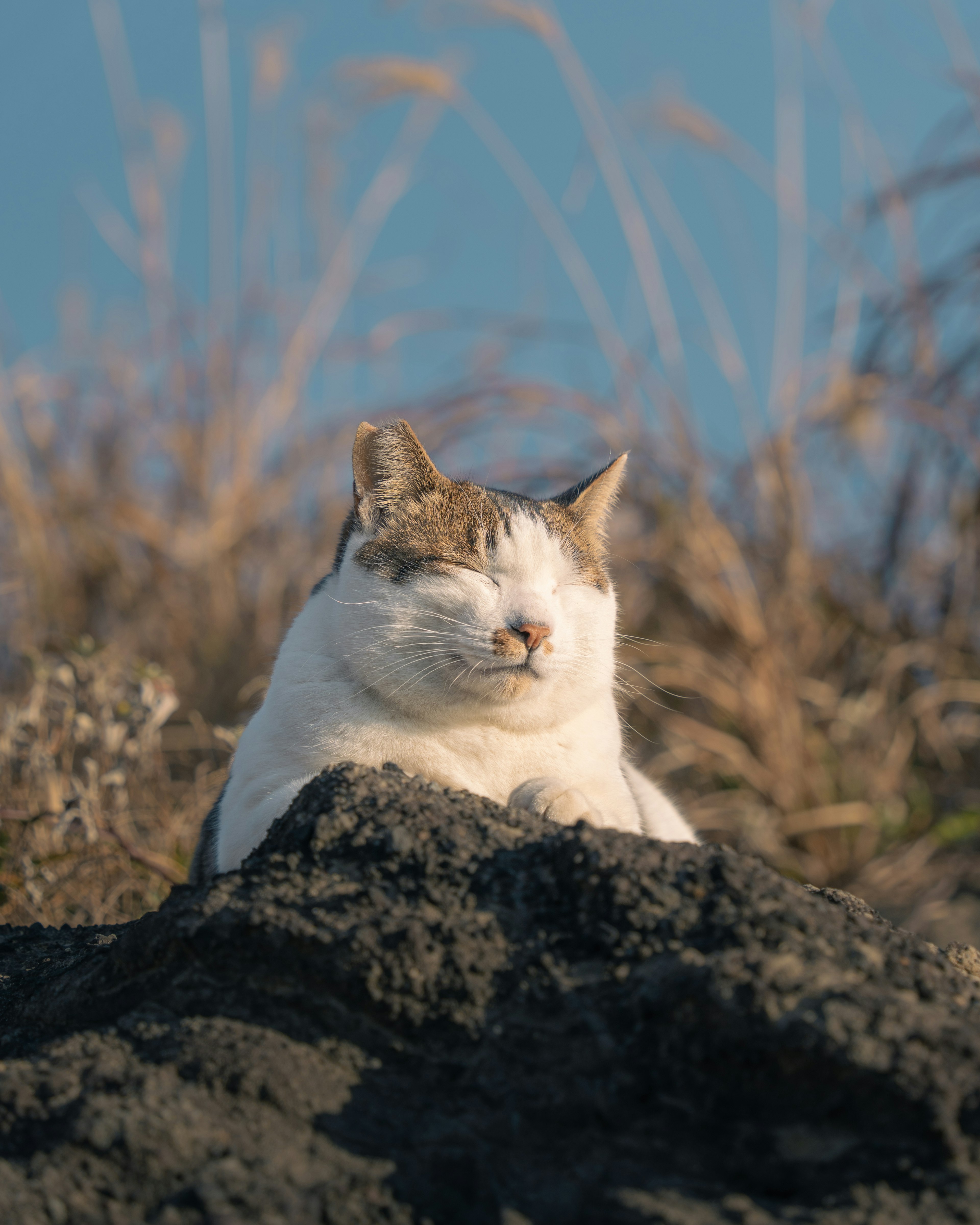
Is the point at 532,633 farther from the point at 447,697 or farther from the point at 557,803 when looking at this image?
the point at 557,803

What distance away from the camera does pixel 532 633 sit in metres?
1.67

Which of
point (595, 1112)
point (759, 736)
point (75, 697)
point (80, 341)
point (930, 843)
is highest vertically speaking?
point (80, 341)

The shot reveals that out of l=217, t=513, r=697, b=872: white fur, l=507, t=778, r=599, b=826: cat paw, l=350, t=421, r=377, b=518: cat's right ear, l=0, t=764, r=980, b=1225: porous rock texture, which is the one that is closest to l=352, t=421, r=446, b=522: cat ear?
l=350, t=421, r=377, b=518: cat's right ear

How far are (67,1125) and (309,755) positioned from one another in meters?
0.76

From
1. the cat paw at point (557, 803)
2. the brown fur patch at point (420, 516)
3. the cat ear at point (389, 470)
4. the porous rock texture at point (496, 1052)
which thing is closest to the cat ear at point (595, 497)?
the brown fur patch at point (420, 516)

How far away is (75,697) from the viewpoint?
9.46ft

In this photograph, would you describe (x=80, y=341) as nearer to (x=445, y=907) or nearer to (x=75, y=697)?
(x=75, y=697)

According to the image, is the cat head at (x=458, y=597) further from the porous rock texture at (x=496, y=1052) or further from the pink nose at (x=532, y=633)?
the porous rock texture at (x=496, y=1052)

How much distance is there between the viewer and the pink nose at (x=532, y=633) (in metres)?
1.67

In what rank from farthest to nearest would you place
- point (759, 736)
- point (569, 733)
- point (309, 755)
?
point (759, 736) → point (569, 733) → point (309, 755)

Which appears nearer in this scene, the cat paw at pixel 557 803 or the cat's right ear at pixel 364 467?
the cat paw at pixel 557 803

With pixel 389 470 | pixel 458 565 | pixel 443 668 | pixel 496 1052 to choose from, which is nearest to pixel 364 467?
pixel 389 470

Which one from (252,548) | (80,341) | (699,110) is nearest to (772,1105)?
(699,110)

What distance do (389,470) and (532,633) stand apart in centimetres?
48
